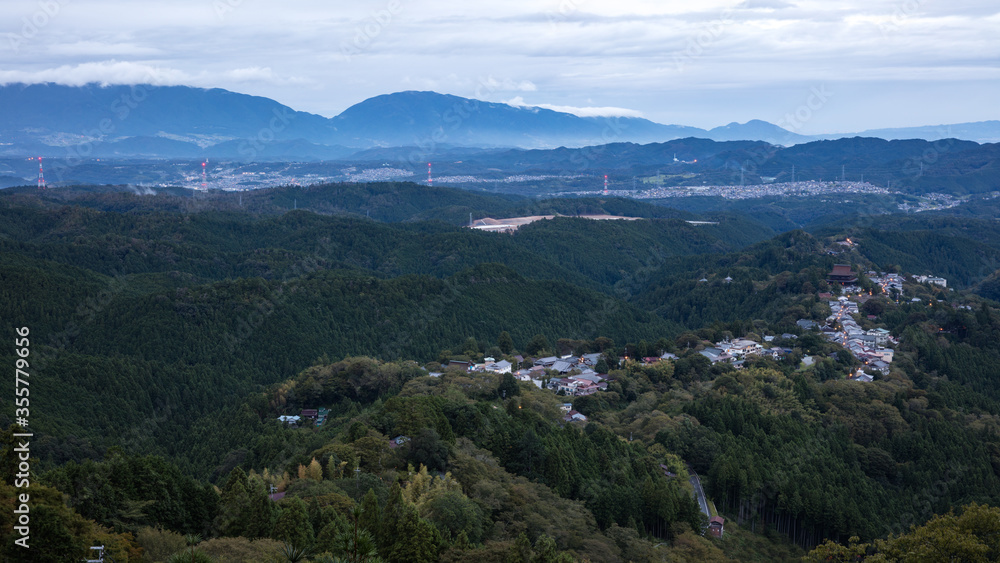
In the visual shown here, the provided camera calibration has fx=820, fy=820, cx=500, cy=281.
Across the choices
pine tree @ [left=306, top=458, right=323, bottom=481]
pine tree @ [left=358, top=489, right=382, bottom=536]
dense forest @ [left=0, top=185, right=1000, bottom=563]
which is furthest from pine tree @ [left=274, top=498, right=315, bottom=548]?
pine tree @ [left=306, top=458, right=323, bottom=481]

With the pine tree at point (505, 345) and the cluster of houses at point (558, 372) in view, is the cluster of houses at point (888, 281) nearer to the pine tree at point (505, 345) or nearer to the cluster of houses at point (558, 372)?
the cluster of houses at point (558, 372)

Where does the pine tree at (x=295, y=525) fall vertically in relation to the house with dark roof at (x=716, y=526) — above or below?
above

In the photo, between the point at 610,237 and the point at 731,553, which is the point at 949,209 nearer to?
the point at 610,237

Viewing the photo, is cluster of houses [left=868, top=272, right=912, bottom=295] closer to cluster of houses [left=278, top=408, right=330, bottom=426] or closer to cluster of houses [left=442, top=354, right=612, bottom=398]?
cluster of houses [left=442, top=354, right=612, bottom=398]

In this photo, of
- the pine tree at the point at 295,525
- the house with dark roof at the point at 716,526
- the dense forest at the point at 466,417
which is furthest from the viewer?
the house with dark roof at the point at 716,526

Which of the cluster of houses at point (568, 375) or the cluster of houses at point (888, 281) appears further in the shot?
the cluster of houses at point (888, 281)

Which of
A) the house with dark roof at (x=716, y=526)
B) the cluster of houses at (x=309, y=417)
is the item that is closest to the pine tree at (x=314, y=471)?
the cluster of houses at (x=309, y=417)
